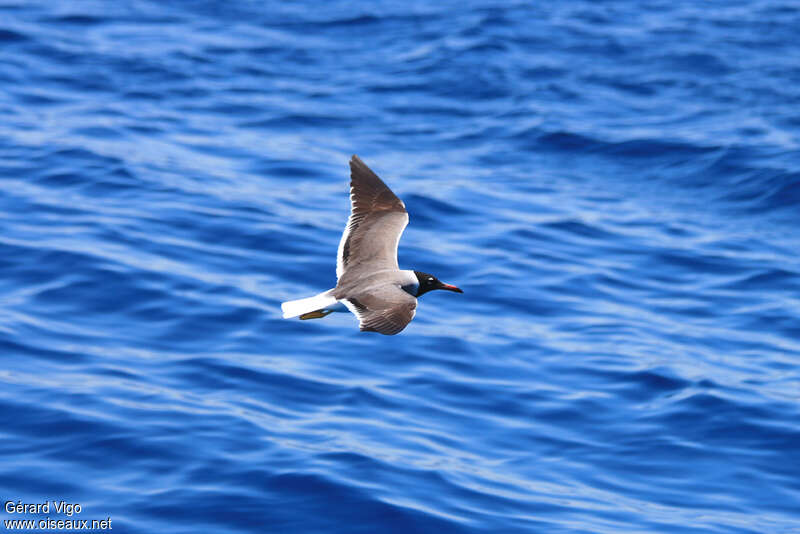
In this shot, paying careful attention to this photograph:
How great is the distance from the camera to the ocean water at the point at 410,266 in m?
9.79

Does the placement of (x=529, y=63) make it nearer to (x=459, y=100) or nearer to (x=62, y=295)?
(x=459, y=100)

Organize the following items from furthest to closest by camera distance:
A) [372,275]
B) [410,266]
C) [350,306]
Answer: [410,266]
[372,275]
[350,306]

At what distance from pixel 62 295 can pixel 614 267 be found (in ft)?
20.8

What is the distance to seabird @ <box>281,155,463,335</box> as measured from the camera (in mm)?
8117

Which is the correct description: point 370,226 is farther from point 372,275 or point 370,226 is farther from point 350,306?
point 350,306

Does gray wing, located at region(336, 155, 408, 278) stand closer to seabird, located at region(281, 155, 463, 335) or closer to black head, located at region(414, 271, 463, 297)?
seabird, located at region(281, 155, 463, 335)

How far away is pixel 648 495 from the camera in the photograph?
397 inches

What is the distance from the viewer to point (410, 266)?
530 inches

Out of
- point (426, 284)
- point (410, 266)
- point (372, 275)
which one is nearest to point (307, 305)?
point (372, 275)

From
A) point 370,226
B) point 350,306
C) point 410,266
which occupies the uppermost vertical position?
point 410,266

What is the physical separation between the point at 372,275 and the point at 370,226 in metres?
0.93

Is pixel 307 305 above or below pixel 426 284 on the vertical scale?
below

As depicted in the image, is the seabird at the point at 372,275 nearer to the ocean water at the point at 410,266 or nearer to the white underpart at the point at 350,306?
the white underpart at the point at 350,306

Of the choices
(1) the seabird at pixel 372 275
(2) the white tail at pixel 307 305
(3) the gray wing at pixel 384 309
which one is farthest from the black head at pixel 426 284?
(2) the white tail at pixel 307 305
